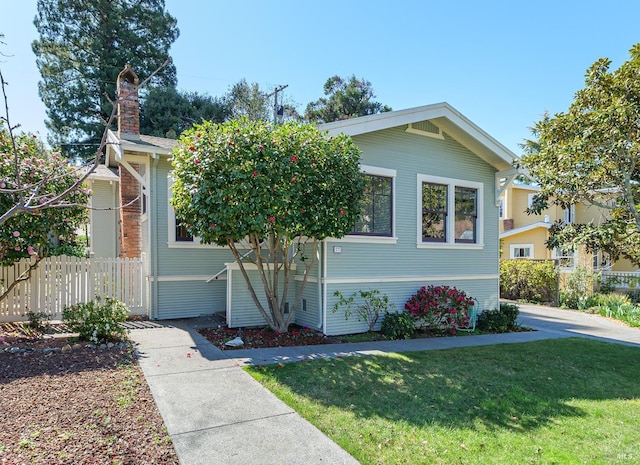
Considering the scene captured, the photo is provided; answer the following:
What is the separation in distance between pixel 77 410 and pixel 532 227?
21146 mm

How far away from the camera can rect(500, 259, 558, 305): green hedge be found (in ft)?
51.3

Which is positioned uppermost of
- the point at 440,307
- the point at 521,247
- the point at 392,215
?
the point at 392,215

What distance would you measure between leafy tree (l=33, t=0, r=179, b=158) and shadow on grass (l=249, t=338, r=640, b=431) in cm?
2377

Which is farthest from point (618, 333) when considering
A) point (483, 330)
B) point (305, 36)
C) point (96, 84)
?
point (96, 84)

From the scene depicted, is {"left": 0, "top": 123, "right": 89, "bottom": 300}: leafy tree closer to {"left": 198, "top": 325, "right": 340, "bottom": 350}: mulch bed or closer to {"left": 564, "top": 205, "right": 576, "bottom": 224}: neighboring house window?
{"left": 198, "top": 325, "right": 340, "bottom": 350}: mulch bed

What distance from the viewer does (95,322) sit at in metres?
6.84

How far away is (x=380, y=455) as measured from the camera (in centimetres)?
352

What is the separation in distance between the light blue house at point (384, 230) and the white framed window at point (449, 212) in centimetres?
3

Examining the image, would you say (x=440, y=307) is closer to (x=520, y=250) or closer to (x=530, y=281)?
(x=530, y=281)

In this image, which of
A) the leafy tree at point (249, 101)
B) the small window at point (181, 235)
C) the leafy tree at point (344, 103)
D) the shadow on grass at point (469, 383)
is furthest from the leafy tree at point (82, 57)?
the shadow on grass at point (469, 383)

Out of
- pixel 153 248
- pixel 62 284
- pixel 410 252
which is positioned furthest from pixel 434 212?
pixel 62 284

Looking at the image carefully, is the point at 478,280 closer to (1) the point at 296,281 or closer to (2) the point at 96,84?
(1) the point at 296,281

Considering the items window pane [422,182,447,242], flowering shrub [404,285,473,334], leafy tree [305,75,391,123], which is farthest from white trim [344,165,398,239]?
leafy tree [305,75,391,123]

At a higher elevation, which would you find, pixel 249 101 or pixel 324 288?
pixel 249 101
